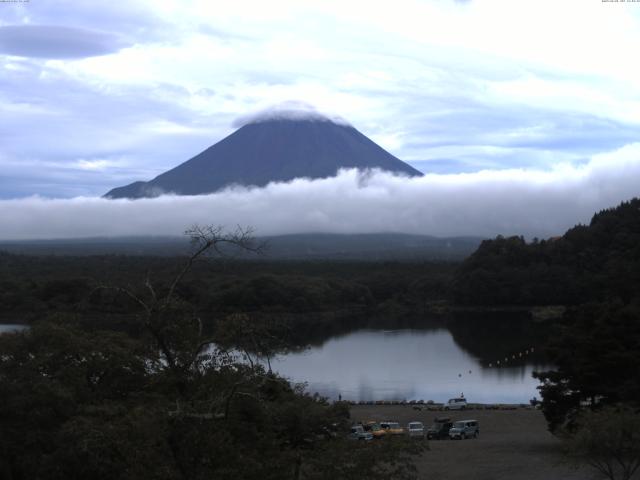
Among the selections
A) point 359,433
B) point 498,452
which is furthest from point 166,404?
point 498,452

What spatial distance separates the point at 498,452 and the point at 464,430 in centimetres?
215

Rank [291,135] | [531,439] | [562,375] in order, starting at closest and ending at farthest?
[562,375] < [531,439] < [291,135]

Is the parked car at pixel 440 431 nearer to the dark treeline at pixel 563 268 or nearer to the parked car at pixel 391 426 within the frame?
the parked car at pixel 391 426

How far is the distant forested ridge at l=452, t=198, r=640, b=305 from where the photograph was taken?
168ft

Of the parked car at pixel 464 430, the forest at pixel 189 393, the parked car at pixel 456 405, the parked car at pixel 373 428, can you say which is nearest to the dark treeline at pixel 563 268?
the parked car at pixel 456 405

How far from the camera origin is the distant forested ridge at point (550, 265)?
168ft

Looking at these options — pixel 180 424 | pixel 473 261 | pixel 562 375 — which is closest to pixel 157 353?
pixel 180 424

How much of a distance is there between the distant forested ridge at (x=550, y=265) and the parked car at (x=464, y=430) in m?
31.6

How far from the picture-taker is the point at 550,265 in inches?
2168

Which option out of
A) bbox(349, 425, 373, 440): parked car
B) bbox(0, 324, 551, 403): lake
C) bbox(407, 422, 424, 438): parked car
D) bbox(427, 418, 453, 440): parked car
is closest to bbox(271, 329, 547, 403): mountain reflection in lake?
bbox(0, 324, 551, 403): lake

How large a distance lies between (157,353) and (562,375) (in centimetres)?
1019

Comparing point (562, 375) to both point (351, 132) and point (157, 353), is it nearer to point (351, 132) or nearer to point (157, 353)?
point (157, 353)

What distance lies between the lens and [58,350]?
1037 cm

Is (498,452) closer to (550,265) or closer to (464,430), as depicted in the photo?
(464,430)
